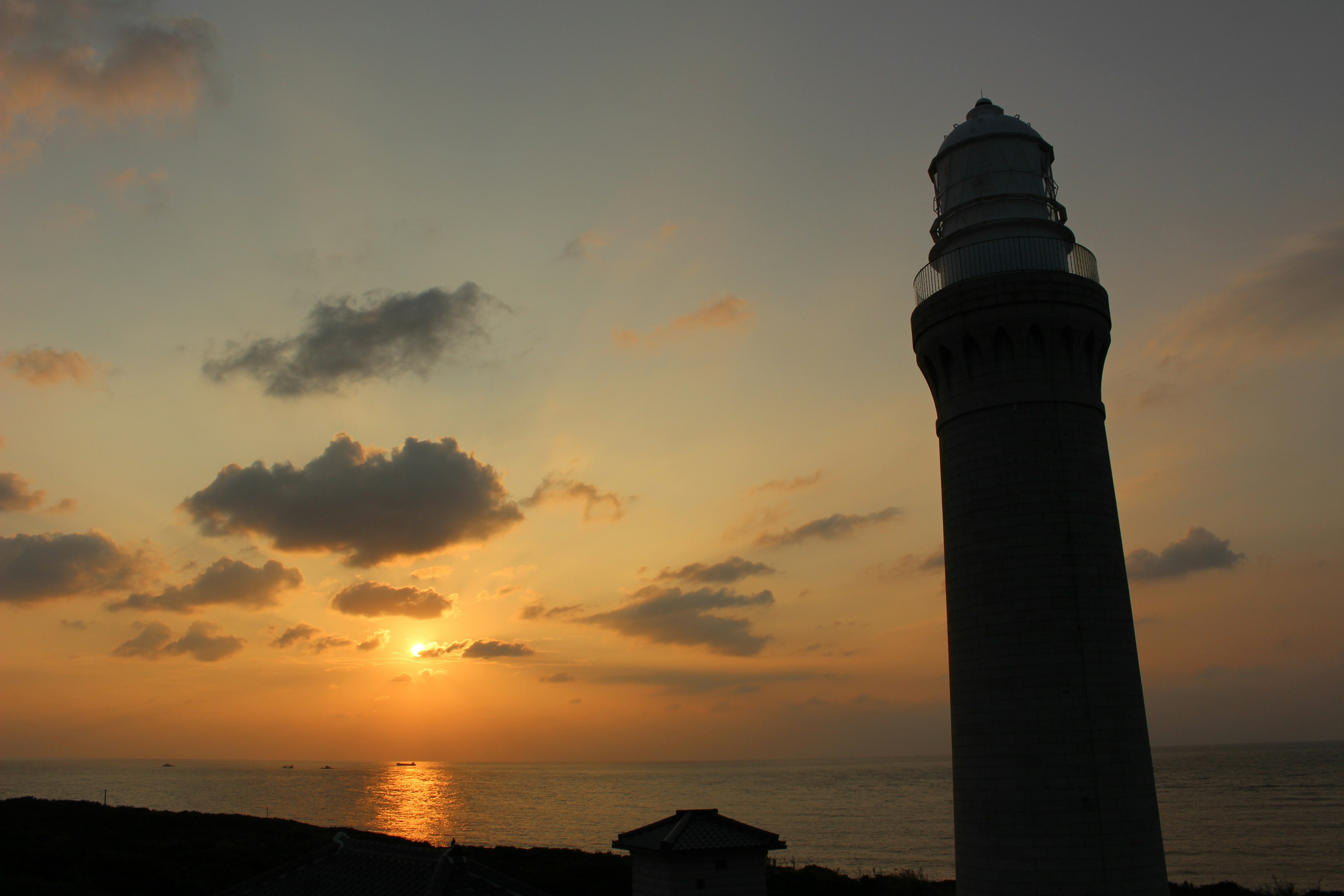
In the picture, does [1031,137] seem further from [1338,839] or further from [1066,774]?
[1338,839]

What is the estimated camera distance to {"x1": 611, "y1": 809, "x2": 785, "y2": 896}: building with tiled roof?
19688 millimetres

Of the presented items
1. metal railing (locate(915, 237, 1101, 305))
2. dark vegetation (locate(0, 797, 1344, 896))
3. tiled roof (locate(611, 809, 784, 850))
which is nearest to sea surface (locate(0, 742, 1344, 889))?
dark vegetation (locate(0, 797, 1344, 896))

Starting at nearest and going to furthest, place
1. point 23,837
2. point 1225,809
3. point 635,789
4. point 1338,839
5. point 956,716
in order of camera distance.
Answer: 1. point 956,716
2. point 23,837
3. point 1338,839
4. point 1225,809
5. point 635,789

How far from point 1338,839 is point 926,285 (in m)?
80.7

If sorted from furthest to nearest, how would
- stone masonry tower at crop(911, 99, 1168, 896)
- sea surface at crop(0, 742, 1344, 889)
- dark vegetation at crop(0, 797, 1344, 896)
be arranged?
sea surface at crop(0, 742, 1344, 889)
dark vegetation at crop(0, 797, 1344, 896)
stone masonry tower at crop(911, 99, 1168, 896)

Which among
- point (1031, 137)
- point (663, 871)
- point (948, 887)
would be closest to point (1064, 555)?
point (1031, 137)

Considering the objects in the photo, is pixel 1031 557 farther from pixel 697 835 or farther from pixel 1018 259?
pixel 697 835

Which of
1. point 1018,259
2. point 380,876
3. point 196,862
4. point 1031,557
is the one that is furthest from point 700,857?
point 196,862

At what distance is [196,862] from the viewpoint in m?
40.6

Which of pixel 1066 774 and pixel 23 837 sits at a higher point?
pixel 1066 774

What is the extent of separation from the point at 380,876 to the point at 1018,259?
64.6 ft

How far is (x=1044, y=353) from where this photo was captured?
16.7 m

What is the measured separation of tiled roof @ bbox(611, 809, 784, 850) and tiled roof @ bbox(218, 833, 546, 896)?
103 inches

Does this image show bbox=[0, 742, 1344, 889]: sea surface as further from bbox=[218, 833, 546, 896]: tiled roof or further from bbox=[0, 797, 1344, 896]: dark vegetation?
bbox=[218, 833, 546, 896]: tiled roof
